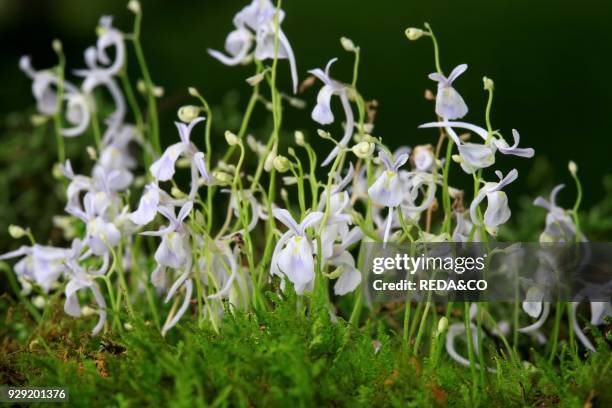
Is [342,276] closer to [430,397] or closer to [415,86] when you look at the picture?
[430,397]

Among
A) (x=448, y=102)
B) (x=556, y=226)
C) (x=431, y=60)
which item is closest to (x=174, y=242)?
(x=448, y=102)

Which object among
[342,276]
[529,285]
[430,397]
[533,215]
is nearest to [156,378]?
[430,397]

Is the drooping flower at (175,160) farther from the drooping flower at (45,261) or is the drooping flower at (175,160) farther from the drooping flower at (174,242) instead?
the drooping flower at (45,261)

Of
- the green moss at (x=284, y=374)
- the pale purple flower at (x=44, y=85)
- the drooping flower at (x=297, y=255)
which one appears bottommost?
the green moss at (x=284, y=374)

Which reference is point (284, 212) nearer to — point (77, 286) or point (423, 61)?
point (77, 286)

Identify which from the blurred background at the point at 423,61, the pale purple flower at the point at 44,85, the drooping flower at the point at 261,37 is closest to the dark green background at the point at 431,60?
the blurred background at the point at 423,61
